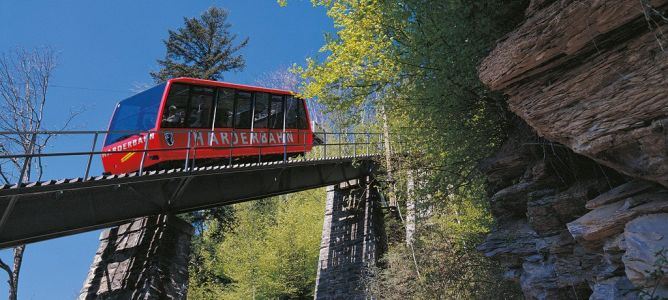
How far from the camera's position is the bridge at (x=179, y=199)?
8.07m

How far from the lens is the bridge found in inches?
318

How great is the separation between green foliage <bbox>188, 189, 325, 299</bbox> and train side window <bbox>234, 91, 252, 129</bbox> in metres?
8.68

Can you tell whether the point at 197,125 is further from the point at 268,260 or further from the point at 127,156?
the point at 268,260

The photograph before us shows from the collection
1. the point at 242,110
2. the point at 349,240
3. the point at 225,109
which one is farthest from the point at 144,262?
the point at 349,240

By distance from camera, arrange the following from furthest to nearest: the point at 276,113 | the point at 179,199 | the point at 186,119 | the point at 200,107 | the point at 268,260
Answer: the point at 268,260 → the point at 276,113 → the point at 200,107 → the point at 186,119 → the point at 179,199

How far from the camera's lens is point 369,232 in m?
15.7

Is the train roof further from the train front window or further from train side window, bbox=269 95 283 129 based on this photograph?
train side window, bbox=269 95 283 129

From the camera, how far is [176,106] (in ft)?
38.0

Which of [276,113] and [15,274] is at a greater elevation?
[276,113]

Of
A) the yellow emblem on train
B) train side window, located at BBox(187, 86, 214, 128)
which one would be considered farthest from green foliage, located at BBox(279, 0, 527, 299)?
the yellow emblem on train

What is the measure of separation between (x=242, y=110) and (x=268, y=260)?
10.1 metres

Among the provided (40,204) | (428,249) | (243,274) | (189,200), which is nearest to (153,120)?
(189,200)

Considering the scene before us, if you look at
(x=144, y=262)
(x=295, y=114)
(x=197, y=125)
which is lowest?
(x=144, y=262)

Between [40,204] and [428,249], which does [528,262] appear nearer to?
[428,249]
